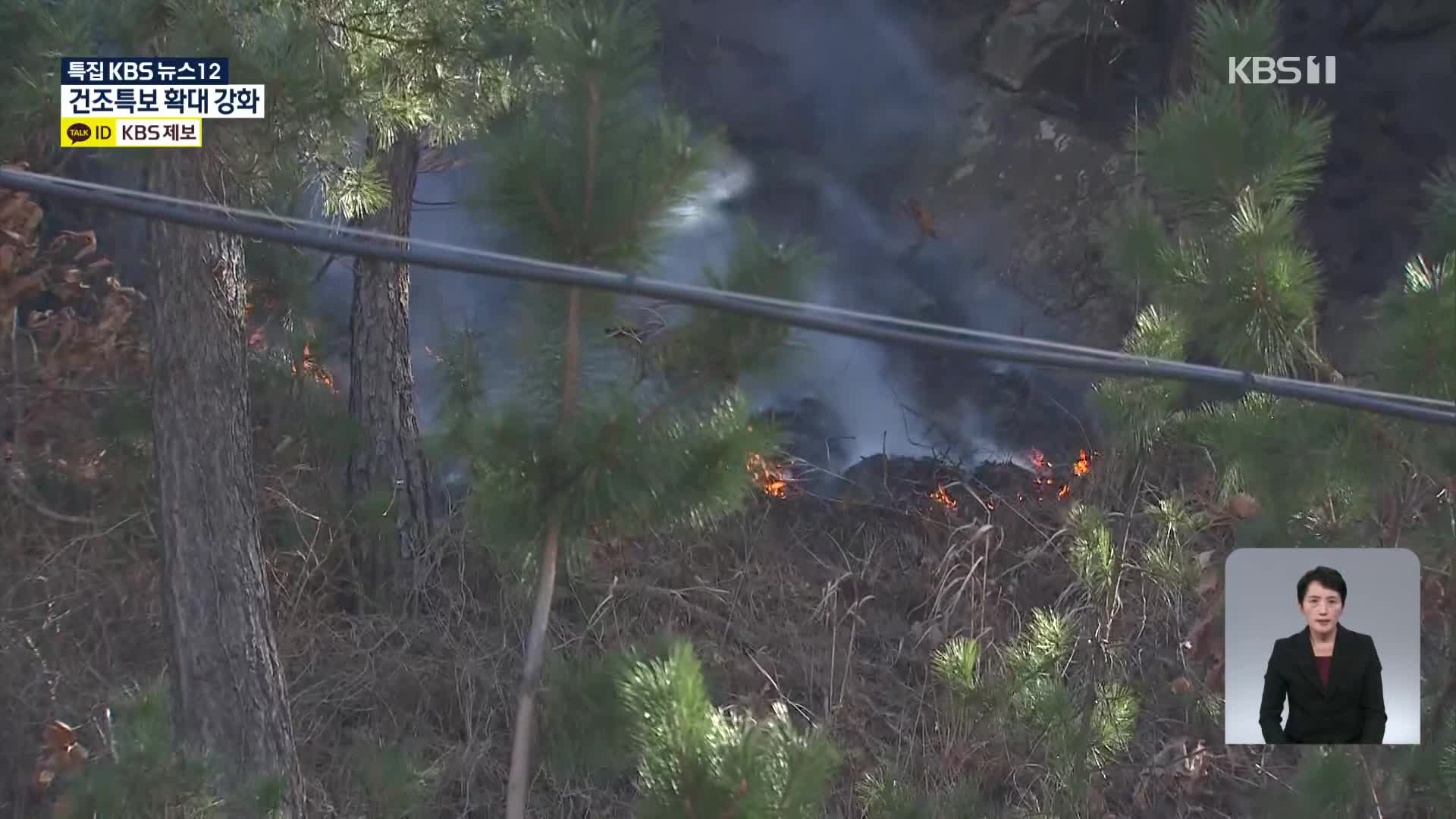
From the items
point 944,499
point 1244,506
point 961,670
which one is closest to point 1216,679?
point 1244,506

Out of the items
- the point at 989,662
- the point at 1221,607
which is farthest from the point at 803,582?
the point at 1221,607

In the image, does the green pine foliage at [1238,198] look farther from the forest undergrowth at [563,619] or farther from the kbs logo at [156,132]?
the kbs logo at [156,132]

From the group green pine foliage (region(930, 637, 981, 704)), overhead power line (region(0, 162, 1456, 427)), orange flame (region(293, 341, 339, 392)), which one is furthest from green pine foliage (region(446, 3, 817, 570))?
orange flame (region(293, 341, 339, 392))

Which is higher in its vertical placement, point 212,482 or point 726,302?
point 726,302

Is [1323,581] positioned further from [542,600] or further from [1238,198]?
[542,600]

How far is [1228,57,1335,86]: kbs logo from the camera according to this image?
288 centimetres

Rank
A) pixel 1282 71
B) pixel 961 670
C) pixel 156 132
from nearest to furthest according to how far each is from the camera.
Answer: pixel 156 132 < pixel 961 670 < pixel 1282 71

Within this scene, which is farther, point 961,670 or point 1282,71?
point 1282,71

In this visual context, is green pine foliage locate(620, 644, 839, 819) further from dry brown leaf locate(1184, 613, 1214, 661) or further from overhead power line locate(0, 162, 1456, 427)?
dry brown leaf locate(1184, 613, 1214, 661)

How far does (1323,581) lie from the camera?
2701mm

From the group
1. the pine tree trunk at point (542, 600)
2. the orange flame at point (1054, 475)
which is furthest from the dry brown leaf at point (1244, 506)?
the orange flame at point (1054, 475)

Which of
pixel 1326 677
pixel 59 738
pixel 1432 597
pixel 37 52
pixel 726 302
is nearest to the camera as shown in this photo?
pixel 726 302

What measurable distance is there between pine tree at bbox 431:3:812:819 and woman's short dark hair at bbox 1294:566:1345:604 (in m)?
0.99
